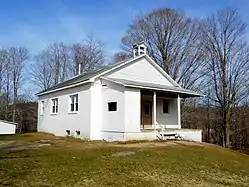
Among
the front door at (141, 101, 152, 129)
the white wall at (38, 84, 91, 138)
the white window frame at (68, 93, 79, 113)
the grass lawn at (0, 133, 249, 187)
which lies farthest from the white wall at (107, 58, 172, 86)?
the grass lawn at (0, 133, 249, 187)

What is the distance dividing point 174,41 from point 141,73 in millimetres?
14663

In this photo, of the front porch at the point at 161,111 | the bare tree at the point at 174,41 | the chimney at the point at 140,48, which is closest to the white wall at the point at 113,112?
the front porch at the point at 161,111

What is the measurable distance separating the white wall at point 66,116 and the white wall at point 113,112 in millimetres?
1080

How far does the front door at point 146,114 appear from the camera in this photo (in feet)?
71.1

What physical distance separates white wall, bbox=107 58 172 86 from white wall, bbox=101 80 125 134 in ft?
4.71

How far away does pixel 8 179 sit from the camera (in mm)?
7691

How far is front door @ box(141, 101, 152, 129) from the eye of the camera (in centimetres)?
2167

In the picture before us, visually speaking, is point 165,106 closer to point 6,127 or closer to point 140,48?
point 140,48

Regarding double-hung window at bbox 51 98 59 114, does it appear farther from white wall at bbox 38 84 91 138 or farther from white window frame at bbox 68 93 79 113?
white window frame at bbox 68 93 79 113

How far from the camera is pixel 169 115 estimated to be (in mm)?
22891

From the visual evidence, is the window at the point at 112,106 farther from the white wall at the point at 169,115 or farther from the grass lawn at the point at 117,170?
the grass lawn at the point at 117,170

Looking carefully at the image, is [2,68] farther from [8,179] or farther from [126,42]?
[8,179]

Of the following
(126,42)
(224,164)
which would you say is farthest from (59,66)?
(224,164)

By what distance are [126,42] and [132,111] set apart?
2145cm
